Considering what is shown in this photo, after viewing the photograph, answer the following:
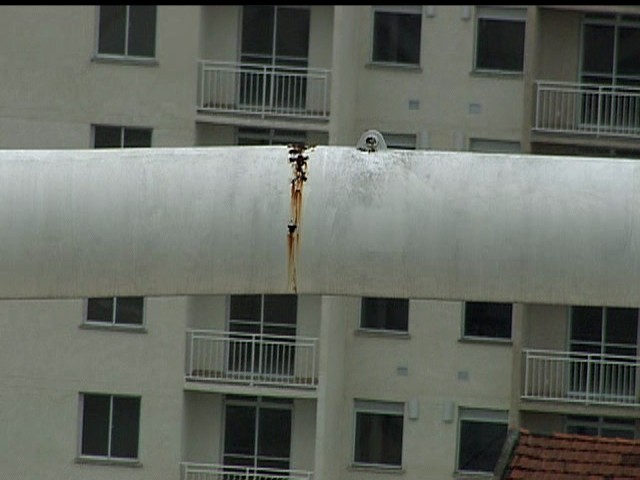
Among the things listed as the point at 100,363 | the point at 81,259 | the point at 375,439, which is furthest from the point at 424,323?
the point at 81,259

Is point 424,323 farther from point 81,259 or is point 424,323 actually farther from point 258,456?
point 81,259

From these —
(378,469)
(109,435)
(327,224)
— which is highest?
(327,224)

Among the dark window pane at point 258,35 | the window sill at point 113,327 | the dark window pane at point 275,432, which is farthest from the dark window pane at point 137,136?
the dark window pane at point 275,432

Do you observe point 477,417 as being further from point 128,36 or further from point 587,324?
point 128,36

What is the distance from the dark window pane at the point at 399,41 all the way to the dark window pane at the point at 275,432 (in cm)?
669

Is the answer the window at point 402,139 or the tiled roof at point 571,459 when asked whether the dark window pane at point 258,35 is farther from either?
the tiled roof at point 571,459

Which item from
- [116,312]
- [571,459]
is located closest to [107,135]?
[116,312]

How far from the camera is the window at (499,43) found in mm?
37344

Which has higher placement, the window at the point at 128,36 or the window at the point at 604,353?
the window at the point at 128,36

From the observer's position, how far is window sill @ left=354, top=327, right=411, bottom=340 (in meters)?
37.8

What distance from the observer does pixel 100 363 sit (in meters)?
37.4

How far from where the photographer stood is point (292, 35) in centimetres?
3772

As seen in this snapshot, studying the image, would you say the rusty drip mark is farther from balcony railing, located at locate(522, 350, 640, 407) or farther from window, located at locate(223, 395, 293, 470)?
window, located at locate(223, 395, 293, 470)

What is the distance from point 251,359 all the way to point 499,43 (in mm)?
7182
